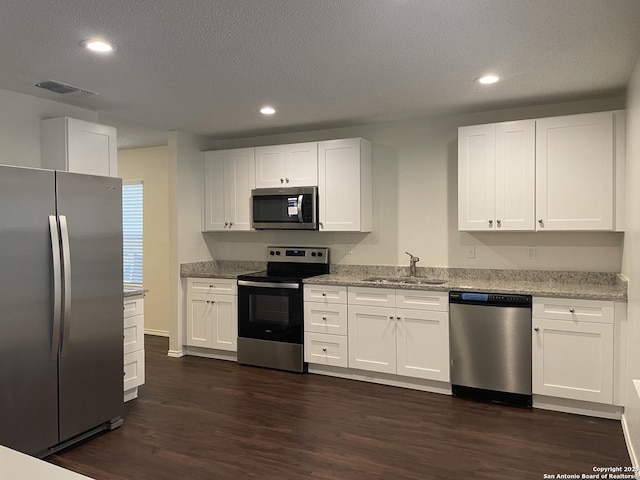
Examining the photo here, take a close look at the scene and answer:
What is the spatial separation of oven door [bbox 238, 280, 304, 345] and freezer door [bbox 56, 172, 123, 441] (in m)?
1.57

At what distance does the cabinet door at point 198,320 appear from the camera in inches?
198

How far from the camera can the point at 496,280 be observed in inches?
165

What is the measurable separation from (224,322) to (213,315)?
0.53 feet

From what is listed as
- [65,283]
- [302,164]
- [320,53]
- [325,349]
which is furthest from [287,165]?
[65,283]

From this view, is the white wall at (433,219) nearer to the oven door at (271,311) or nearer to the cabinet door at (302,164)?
the cabinet door at (302,164)

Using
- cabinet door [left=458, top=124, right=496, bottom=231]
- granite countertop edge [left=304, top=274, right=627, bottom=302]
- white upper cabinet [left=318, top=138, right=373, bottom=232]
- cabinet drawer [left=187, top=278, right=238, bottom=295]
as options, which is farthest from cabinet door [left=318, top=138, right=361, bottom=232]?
cabinet drawer [left=187, top=278, right=238, bottom=295]

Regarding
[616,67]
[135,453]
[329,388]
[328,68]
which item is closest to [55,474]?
[135,453]

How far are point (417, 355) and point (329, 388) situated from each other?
81 cm

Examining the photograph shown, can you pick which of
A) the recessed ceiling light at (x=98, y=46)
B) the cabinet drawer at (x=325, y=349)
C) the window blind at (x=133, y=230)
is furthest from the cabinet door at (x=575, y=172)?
the window blind at (x=133, y=230)

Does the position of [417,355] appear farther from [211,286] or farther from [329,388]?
[211,286]

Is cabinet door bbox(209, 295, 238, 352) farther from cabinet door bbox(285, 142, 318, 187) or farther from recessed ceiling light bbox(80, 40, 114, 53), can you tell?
recessed ceiling light bbox(80, 40, 114, 53)

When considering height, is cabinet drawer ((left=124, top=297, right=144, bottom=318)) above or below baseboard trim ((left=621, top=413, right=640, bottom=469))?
above

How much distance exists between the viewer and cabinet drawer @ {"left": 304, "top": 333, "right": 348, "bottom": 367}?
14.2ft

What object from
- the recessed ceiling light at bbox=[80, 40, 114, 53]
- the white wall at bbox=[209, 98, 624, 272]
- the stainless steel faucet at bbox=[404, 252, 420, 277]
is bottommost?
the stainless steel faucet at bbox=[404, 252, 420, 277]
